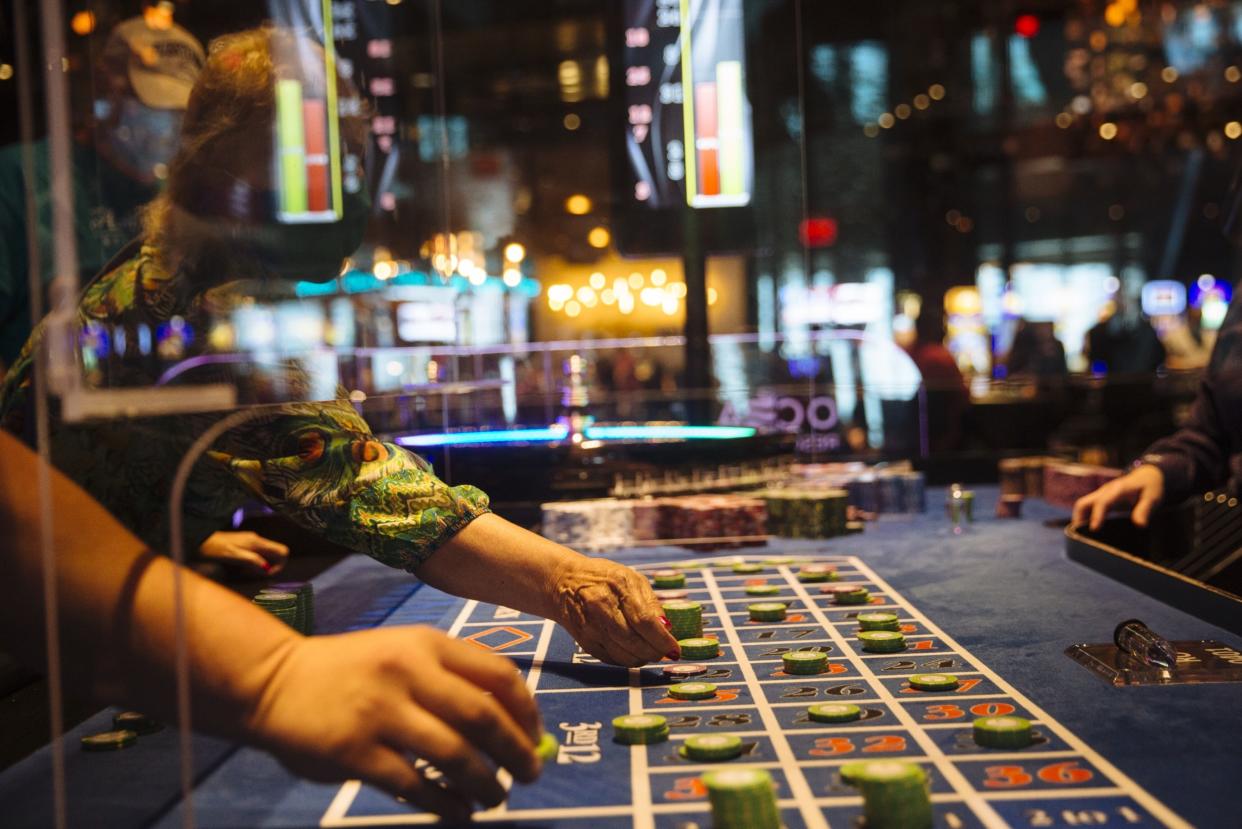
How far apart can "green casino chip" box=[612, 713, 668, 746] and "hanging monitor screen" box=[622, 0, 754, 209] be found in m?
3.59

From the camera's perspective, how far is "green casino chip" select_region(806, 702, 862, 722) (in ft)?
4.72

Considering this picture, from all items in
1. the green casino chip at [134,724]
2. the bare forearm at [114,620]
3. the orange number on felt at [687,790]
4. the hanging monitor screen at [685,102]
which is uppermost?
the hanging monitor screen at [685,102]

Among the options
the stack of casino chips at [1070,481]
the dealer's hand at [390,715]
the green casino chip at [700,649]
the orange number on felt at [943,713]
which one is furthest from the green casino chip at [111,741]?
the stack of casino chips at [1070,481]

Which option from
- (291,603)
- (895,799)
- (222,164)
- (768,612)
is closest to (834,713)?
(895,799)

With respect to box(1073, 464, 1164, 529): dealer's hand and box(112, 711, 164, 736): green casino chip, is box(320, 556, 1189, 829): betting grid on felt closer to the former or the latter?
box(112, 711, 164, 736): green casino chip

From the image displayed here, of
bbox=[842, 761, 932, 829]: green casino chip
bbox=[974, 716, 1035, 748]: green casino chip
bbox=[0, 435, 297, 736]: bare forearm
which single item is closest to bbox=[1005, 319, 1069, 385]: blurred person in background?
bbox=[974, 716, 1035, 748]: green casino chip

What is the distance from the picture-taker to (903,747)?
1.34 m

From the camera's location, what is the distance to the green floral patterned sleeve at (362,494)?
1735 mm

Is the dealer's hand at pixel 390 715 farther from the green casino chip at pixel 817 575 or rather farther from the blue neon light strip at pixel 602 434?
the green casino chip at pixel 817 575

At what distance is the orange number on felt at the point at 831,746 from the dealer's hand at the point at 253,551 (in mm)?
1199

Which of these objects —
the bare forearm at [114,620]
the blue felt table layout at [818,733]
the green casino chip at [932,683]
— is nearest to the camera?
the bare forearm at [114,620]

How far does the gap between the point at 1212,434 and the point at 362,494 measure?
7.17 feet

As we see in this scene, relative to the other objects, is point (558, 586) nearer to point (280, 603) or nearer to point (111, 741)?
point (280, 603)

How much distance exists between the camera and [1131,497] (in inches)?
111
